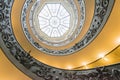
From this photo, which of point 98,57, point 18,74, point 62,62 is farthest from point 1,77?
point 62,62

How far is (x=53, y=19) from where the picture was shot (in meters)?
15.7

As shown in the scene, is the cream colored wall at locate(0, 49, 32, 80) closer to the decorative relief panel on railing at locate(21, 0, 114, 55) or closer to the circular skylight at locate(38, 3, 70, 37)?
the decorative relief panel on railing at locate(21, 0, 114, 55)

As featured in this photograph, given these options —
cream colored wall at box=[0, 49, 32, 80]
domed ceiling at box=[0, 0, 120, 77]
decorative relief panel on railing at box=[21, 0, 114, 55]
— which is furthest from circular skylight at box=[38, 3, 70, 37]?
cream colored wall at box=[0, 49, 32, 80]

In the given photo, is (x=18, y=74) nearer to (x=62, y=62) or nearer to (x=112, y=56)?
(x=112, y=56)

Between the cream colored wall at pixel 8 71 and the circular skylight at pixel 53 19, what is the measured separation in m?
9.12

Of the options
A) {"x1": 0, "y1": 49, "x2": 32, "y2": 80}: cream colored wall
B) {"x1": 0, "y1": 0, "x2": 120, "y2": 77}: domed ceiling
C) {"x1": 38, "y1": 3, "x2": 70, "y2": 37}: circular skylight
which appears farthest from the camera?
{"x1": 38, "y1": 3, "x2": 70, "y2": 37}: circular skylight

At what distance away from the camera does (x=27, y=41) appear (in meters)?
8.83

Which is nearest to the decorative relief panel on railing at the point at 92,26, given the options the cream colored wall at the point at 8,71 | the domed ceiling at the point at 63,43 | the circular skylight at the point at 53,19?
the domed ceiling at the point at 63,43

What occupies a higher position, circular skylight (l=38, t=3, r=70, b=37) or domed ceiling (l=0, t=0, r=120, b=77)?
circular skylight (l=38, t=3, r=70, b=37)

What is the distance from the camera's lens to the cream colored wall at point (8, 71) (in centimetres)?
514

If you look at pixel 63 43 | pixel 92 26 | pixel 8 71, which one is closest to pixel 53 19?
pixel 63 43

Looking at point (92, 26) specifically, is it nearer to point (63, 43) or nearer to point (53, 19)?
point (63, 43)

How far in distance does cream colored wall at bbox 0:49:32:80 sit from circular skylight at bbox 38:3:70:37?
9124mm

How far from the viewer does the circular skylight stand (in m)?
14.5
